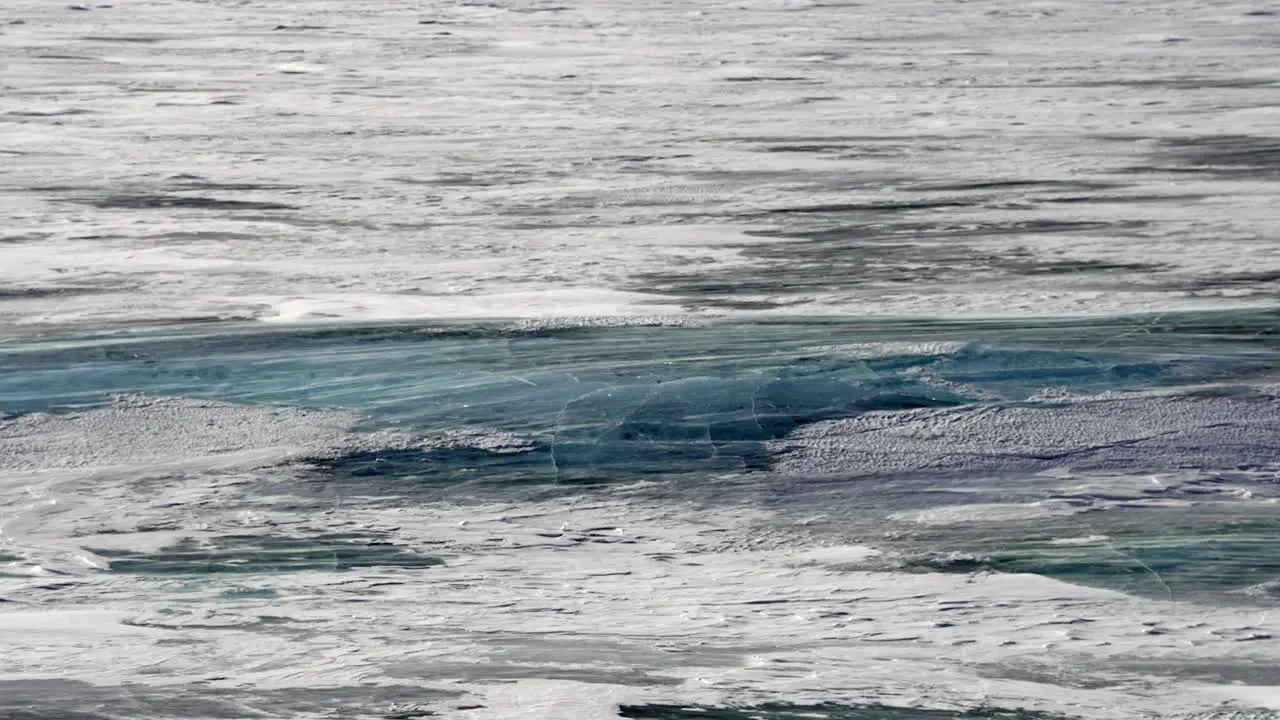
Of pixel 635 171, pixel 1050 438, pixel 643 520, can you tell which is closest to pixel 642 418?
pixel 643 520

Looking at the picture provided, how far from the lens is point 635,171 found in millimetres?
4066

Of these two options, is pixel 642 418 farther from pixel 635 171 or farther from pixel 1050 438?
pixel 635 171

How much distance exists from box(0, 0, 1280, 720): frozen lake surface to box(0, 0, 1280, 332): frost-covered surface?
2 cm

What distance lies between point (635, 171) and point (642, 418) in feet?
5.97

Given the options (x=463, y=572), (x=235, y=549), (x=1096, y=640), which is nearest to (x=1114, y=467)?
(x=1096, y=640)

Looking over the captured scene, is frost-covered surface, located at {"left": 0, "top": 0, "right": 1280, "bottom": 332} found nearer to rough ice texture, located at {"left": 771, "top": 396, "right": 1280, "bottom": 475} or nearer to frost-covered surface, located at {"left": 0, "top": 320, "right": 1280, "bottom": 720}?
frost-covered surface, located at {"left": 0, "top": 320, "right": 1280, "bottom": 720}

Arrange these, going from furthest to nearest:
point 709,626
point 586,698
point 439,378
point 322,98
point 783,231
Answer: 1. point 322,98
2. point 783,231
3. point 439,378
4. point 709,626
5. point 586,698

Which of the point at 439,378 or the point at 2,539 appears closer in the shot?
the point at 2,539

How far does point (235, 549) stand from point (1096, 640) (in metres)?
0.98

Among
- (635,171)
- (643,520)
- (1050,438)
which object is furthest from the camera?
(635,171)

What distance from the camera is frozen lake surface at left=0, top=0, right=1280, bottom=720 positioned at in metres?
1.66

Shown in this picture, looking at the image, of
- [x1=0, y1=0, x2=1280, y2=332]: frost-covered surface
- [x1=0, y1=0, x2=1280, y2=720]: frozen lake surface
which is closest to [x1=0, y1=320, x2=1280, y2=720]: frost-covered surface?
[x1=0, y1=0, x2=1280, y2=720]: frozen lake surface

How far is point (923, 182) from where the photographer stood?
3906mm

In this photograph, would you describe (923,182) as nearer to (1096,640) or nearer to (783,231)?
(783,231)
